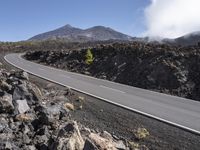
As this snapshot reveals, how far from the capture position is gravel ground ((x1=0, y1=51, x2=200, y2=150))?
11453mm

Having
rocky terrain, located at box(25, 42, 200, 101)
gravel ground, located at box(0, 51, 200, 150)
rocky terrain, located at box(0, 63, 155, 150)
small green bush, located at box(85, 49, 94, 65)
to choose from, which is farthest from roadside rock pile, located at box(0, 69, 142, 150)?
small green bush, located at box(85, 49, 94, 65)

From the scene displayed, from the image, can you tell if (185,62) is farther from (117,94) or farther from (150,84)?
(117,94)

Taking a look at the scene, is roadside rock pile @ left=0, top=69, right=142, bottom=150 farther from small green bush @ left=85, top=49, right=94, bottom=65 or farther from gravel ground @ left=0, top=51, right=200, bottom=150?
small green bush @ left=85, top=49, right=94, bottom=65

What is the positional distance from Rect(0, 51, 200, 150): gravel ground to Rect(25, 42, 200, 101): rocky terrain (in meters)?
10.2

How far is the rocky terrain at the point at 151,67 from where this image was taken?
26750 millimetres

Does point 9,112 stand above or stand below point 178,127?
above

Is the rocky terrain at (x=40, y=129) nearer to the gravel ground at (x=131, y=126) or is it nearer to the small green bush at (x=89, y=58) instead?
the gravel ground at (x=131, y=126)

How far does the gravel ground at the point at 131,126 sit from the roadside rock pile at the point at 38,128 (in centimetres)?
65

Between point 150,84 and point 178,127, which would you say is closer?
point 178,127

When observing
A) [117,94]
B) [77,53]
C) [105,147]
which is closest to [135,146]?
[105,147]

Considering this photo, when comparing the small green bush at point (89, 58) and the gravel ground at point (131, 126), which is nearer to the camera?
the gravel ground at point (131, 126)

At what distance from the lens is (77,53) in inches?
1885

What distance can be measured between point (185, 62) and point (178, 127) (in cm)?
1675

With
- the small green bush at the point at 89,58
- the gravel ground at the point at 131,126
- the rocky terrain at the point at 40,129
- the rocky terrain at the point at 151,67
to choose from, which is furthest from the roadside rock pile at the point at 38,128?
the small green bush at the point at 89,58
